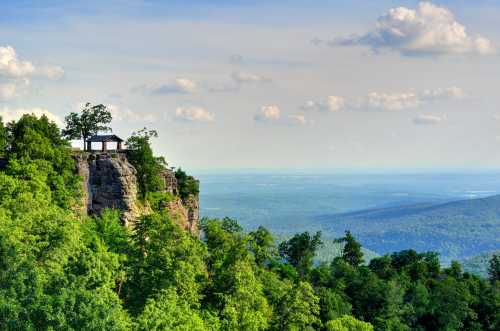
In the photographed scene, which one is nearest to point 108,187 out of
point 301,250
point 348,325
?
point 348,325

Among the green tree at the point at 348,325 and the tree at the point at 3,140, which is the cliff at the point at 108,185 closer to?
the tree at the point at 3,140

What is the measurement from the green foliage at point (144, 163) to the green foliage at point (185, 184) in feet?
26.2

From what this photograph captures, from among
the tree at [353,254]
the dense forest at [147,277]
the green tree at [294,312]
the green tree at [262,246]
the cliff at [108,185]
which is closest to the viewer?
the dense forest at [147,277]

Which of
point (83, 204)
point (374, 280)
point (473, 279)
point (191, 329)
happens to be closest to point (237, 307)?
point (191, 329)

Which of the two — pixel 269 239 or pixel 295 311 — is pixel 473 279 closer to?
pixel 269 239

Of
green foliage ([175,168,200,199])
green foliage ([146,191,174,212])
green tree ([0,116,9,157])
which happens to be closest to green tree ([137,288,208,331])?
green tree ([0,116,9,157])

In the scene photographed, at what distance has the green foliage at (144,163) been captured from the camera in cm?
6266

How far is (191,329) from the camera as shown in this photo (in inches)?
1362

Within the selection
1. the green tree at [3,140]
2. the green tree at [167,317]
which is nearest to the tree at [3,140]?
the green tree at [3,140]

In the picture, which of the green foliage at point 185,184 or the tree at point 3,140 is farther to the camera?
the green foliage at point 185,184

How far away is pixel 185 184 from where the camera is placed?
237 feet

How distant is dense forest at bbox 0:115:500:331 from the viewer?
3231 cm

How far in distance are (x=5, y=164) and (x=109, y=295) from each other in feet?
76.1

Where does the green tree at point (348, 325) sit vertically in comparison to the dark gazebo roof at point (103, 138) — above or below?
below
